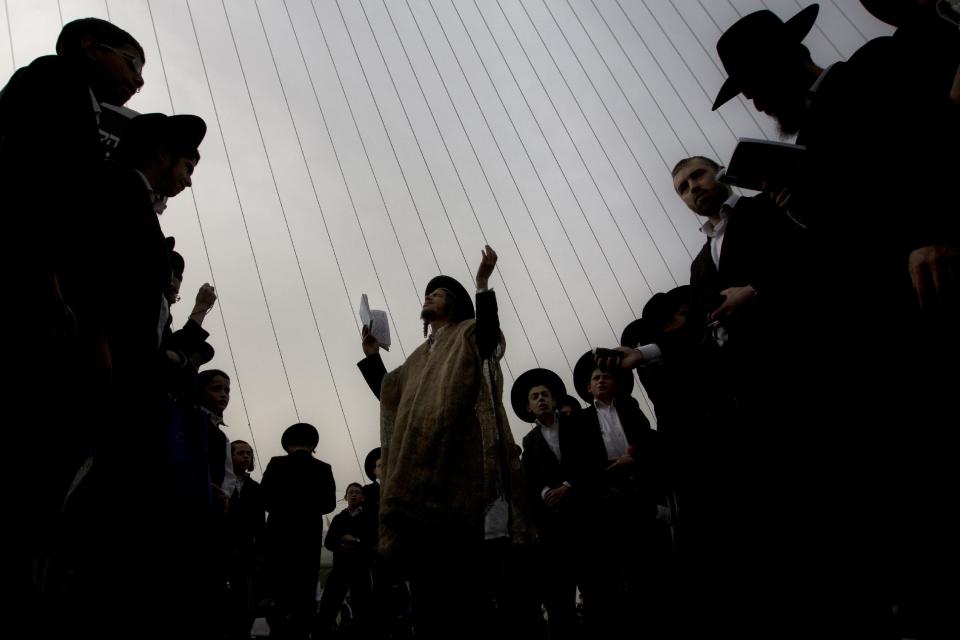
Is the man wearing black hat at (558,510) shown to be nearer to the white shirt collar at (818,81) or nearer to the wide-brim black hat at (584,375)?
the wide-brim black hat at (584,375)

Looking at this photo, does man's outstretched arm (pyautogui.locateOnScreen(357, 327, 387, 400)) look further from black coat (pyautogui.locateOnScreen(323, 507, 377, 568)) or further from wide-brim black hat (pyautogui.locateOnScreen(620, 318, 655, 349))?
black coat (pyautogui.locateOnScreen(323, 507, 377, 568))

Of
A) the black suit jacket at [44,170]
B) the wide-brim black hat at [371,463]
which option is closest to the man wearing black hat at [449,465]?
the black suit jacket at [44,170]

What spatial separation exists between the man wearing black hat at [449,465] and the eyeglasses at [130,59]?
168 centimetres

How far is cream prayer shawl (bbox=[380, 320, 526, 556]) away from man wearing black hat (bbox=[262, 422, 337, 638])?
2823 mm

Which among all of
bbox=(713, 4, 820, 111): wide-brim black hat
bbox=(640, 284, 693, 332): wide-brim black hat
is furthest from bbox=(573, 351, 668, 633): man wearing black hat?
bbox=(713, 4, 820, 111): wide-brim black hat

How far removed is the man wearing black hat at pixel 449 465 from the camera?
88.7 inches

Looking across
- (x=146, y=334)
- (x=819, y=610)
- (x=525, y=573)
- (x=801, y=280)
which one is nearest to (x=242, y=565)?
(x=525, y=573)

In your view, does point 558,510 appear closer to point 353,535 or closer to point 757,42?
point 757,42

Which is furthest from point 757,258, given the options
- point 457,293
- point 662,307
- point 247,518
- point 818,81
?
point 247,518

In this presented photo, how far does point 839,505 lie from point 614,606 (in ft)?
7.13

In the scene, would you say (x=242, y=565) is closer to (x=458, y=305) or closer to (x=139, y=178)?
(x=458, y=305)

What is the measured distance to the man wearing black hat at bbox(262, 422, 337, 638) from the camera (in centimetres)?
482

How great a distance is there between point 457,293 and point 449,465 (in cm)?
116

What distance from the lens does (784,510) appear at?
185cm
